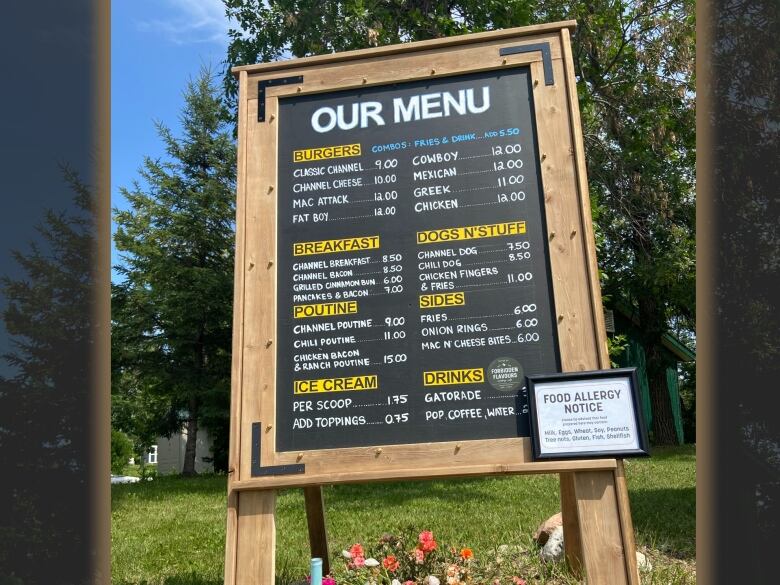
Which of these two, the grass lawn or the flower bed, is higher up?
the flower bed

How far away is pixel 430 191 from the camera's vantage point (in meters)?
3.83

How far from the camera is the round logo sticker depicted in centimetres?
344

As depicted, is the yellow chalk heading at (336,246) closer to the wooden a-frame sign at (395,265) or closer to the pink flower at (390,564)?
the wooden a-frame sign at (395,265)

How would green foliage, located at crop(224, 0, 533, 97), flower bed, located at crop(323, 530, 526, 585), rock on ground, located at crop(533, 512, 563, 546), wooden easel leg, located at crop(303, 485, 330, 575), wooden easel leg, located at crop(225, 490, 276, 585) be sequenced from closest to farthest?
wooden easel leg, located at crop(225, 490, 276, 585), flower bed, located at crop(323, 530, 526, 585), wooden easel leg, located at crop(303, 485, 330, 575), rock on ground, located at crop(533, 512, 563, 546), green foliage, located at crop(224, 0, 533, 97)

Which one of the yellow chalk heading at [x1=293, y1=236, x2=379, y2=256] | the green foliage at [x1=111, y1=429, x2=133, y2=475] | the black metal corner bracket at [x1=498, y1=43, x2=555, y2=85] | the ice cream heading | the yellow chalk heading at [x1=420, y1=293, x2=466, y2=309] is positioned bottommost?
the green foliage at [x1=111, y1=429, x2=133, y2=475]

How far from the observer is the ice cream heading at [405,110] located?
13.0 ft

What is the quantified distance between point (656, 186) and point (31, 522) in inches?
471

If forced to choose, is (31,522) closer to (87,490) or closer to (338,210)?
(87,490)

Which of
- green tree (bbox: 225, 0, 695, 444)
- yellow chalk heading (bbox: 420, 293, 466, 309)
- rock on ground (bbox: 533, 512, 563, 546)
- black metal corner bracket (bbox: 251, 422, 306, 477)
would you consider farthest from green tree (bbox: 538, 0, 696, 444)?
black metal corner bracket (bbox: 251, 422, 306, 477)

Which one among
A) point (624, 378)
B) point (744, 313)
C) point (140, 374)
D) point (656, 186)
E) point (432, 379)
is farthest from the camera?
point (140, 374)

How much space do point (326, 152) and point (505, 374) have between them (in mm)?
1699

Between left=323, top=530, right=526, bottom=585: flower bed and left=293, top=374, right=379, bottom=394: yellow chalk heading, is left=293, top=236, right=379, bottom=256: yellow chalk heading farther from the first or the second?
left=323, top=530, right=526, bottom=585: flower bed

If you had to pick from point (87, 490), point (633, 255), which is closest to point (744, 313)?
point (87, 490)

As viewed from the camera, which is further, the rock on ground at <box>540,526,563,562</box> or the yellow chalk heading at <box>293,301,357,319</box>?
the rock on ground at <box>540,526,563,562</box>
